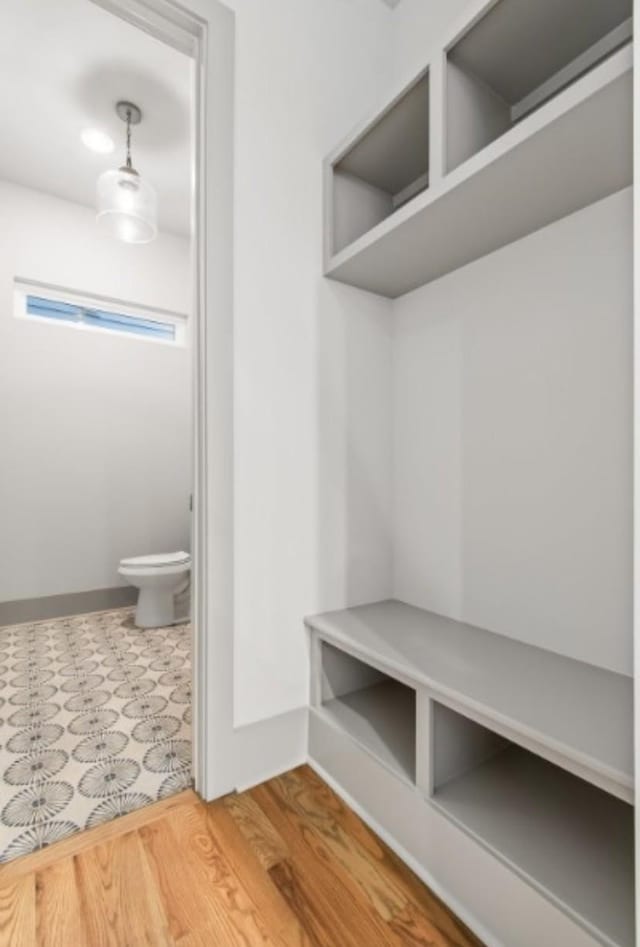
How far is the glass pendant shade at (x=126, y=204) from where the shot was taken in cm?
214

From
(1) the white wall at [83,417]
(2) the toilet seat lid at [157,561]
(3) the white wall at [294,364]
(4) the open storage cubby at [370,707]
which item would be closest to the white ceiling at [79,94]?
(1) the white wall at [83,417]

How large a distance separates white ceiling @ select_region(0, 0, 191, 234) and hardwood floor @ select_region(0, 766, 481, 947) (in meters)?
2.84

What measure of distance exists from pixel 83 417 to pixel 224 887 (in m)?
2.77

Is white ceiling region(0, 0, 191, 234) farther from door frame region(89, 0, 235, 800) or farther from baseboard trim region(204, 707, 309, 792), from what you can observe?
baseboard trim region(204, 707, 309, 792)

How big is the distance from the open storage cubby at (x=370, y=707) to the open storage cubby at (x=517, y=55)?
158 centimetres

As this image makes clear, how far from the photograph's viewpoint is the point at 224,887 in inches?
41.2

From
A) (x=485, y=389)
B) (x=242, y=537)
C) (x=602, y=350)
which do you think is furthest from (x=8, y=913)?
(x=602, y=350)

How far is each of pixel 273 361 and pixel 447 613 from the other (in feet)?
3.45

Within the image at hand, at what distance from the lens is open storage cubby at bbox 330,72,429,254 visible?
4.46 ft

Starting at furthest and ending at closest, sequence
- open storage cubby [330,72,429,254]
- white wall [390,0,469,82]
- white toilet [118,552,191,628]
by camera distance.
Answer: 1. white toilet [118,552,191,628]
2. white wall [390,0,469,82]
3. open storage cubby [330,72,429,254]

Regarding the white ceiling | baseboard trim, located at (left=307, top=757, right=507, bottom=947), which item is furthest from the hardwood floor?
the white ceiling

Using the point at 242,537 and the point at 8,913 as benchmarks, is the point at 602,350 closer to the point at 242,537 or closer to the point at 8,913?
the point at 242,537

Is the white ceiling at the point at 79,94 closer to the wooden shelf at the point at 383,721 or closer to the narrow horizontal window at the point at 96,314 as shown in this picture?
the narrow horizontal window at the point at 96,314

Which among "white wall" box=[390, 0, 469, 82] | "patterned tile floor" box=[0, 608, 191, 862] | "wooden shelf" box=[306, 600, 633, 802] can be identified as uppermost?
"white wall" box=[390, 0, 469, 82]
